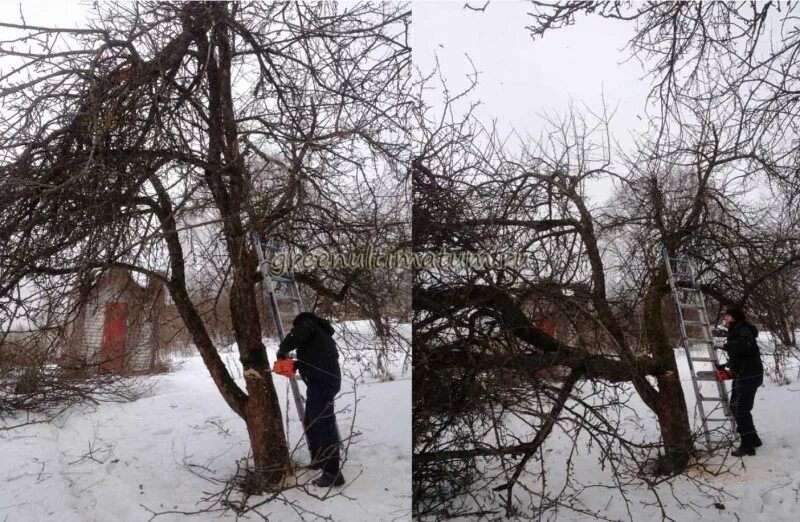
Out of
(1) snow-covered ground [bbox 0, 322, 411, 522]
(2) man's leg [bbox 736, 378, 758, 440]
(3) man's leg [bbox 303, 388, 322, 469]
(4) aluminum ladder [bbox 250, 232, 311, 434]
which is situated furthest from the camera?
(4) aluminum ladder [bbox 250, 232, 311, 434]

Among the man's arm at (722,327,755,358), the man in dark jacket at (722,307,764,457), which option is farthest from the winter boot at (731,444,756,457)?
the man's arm at (722,327,755,358)

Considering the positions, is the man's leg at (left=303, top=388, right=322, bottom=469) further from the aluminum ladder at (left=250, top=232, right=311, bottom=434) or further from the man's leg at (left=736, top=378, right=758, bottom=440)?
the man's leg at (left=736, top=378, right=758, bottom=440)

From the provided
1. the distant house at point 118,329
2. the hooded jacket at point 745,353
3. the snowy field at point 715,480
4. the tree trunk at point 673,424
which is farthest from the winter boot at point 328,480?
the hooded jacket at point 745,353

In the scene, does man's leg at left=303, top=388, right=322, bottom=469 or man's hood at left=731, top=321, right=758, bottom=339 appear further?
man's leg at left=303, top=388, right=322, bottom=469

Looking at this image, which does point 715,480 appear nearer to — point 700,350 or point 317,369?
point 700,350

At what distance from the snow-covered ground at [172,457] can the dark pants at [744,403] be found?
36.2 inches

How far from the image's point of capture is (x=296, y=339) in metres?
1.97

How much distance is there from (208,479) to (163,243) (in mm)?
737

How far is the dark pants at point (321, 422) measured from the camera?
6.26 ft

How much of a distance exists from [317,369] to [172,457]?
1.58ft

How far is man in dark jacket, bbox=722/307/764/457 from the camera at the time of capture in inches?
66.3

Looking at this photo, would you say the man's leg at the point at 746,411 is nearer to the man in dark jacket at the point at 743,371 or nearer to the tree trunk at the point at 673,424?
the man in dark jacket at the point at 743,371

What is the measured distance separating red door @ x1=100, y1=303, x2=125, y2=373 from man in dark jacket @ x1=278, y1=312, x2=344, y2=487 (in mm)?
468

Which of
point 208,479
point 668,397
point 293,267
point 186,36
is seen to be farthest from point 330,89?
point 668,397
